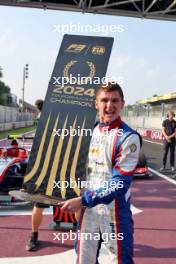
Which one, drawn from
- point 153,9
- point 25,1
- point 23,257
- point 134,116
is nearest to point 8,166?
point 23,257

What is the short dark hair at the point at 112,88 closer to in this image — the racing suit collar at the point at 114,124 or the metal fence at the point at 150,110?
the racing suit collar at the point at 114,124

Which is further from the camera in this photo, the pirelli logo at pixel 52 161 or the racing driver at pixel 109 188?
the pirelli logo at pixel 52 161

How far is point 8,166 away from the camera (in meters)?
6.04

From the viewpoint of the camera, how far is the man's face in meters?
2.33

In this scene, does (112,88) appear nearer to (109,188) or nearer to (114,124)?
(114,124)

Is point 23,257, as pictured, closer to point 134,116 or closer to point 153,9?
point 153,9

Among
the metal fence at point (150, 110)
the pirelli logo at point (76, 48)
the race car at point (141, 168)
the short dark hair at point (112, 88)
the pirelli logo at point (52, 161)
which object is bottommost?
the race car at point (141, 168)

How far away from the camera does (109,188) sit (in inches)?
87.0

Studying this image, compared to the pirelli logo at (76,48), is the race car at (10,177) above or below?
below

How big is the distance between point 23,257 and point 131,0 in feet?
38.4

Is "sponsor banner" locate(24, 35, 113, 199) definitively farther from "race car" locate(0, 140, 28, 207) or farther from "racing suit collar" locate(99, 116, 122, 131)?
"race car" locate(0, 140, 28, 207)

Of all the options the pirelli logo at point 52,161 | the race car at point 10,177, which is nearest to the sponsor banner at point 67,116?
the pirelli logo at point 52,161

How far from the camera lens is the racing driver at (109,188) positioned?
2.23m

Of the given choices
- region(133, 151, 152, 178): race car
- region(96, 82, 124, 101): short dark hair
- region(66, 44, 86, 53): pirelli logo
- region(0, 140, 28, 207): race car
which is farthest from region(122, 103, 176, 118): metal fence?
region(96, 82, 124, 101): short dark hair
